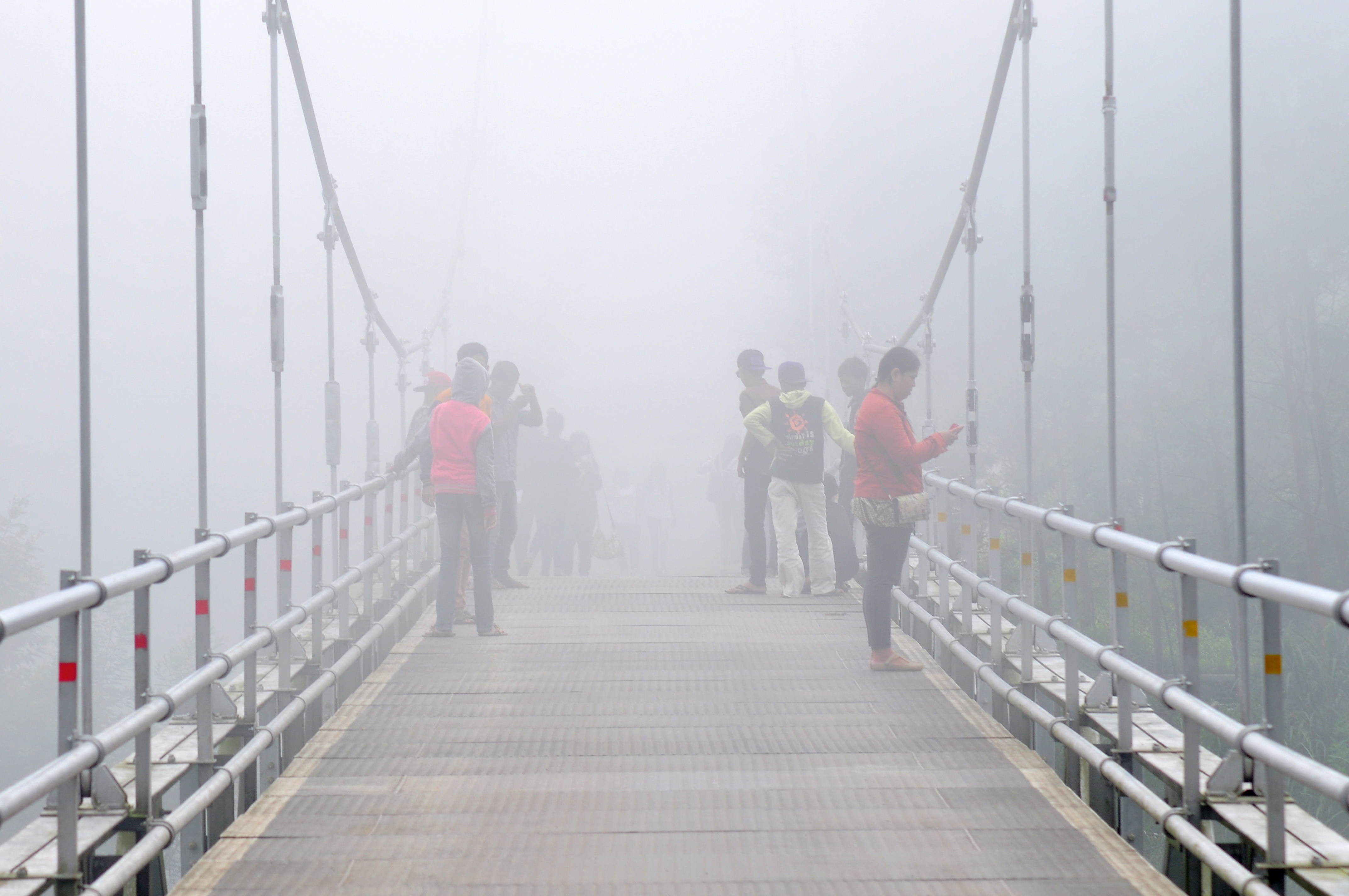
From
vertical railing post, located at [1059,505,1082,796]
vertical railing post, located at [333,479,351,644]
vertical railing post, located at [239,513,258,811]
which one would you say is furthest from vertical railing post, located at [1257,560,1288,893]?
vertical railing post, located at [333,479,351,644]

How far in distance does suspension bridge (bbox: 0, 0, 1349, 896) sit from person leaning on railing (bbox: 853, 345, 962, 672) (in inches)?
11.9

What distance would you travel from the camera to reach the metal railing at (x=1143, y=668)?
2.70 meters

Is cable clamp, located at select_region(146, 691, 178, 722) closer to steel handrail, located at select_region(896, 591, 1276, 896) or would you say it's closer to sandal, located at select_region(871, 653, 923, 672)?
steel handrail, located at select_region(896, 591, 1276, 896)

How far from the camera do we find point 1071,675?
173 inches

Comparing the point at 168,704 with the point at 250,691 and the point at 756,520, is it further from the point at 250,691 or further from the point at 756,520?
the point at 756,520

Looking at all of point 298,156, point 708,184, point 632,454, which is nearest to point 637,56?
point 708,184

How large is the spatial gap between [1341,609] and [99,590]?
226 cm

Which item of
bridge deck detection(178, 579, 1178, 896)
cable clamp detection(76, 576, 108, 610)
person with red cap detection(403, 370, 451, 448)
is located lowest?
bridge deck detection(178, 579, 1178, 896)

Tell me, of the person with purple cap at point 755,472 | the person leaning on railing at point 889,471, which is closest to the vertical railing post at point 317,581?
the person leaning on railing at point 889,471

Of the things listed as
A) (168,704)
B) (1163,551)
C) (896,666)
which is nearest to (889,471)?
(896,666)

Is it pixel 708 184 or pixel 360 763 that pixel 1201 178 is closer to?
pixel 360 763

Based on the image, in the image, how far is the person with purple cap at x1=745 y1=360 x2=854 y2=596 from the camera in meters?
7.93

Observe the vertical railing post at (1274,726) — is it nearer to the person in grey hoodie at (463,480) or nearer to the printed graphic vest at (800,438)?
the person in grey hoodie at (463,480)

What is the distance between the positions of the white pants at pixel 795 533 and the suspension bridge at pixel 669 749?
143 cm
